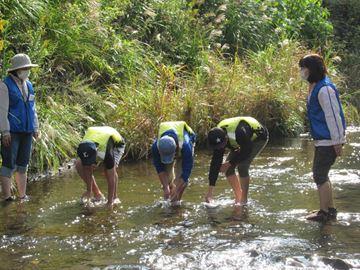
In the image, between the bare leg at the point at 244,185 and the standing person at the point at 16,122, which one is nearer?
the bare leg at the point at 244,185

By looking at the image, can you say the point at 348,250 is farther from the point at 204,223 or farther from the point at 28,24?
the point at 28,24

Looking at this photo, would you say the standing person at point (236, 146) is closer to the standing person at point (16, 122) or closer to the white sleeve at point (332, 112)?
the white sleeve at point (332, 112)

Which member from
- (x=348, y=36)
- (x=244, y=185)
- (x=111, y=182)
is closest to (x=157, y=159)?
(x=111, y=182)

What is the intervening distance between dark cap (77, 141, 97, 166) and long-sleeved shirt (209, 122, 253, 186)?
1.44 meters

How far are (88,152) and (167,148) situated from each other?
97 cm

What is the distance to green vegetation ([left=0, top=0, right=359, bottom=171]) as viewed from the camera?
37.0 feet

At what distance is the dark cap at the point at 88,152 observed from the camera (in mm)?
7785

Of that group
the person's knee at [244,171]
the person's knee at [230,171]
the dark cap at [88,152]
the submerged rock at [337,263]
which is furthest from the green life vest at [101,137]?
the submerged rock at [337,263]

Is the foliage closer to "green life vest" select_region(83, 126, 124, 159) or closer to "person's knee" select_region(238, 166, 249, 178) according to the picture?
"person's knee" select_region(238, 166, 249, 178)

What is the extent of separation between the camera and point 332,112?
22.8ft

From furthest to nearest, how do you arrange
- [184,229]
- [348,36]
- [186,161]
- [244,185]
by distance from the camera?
[348,36] → [244,185] → [186,161] → [184,229]

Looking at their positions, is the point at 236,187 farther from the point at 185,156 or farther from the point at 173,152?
the point at 173,152

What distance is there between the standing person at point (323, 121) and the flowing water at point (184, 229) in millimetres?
429

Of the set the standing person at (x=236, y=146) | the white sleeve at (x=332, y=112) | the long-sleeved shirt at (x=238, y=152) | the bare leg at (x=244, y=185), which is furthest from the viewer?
the bare leg at (x=244, y=185)
